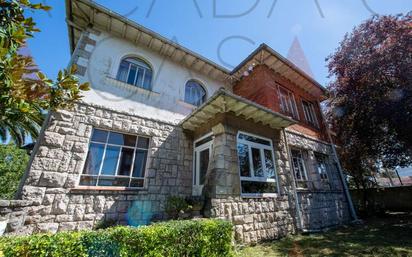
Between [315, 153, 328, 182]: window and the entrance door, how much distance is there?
20.5 feet

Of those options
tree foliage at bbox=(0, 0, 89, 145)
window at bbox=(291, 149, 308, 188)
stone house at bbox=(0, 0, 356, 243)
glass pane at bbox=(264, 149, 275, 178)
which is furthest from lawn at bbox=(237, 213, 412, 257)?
tree foliage at bbox=(0, 0, 89, 145)

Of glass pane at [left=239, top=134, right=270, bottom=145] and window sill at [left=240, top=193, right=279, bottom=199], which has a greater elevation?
glass pane at [left=239, top=134, right=270, bottom=145]

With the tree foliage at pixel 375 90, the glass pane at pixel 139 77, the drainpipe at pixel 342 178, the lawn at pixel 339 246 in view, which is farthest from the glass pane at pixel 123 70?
the drainpipe at pixel 342 178

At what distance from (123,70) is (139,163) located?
3.70 m

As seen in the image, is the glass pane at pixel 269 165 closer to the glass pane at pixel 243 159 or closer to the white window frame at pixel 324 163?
the glass pane at pixel 243 159

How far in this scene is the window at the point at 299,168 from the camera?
855cm

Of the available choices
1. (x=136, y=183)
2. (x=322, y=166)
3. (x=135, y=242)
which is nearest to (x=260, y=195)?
(x=136, y=183)

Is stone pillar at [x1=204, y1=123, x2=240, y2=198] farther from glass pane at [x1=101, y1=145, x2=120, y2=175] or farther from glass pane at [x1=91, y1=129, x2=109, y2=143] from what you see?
glass pane at [x1=91, y1=129, x2=109, y2=143]

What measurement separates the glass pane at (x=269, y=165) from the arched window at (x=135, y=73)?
5475 mm

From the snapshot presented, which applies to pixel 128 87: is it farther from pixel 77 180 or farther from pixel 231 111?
pixel 231 111

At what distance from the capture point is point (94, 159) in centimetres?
580

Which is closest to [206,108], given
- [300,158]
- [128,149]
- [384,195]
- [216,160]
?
[216,160]

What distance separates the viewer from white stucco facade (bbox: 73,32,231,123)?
6412 mm

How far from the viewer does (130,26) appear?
7.20 meters
